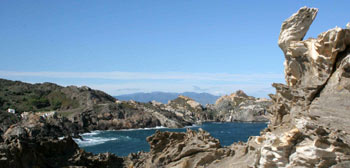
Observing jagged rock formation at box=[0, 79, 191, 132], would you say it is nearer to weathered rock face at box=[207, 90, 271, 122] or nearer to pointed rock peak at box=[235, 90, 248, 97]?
weathered rock face at box=[207, 90, 271, 122]

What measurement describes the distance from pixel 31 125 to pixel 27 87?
76.8 m

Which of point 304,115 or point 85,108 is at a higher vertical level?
point 304,115

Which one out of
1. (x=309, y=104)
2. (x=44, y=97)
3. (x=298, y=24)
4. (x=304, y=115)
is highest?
(x=298, y=24)

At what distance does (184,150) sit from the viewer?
19.1m

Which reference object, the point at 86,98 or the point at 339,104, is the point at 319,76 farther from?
the point at 86,98

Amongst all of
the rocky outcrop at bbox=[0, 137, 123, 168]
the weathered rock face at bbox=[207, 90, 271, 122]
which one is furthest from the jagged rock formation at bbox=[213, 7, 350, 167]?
the weathered rock face at bbox=[207, 90, 271, 122]

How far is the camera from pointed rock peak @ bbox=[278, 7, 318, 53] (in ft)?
50.9

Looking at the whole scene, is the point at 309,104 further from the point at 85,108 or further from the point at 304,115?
the point at 85,108

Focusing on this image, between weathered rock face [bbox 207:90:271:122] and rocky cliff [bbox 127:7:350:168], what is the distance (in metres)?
118

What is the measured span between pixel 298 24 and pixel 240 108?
13877 cm

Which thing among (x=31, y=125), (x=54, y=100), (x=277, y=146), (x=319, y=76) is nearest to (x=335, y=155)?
(x=277, y=146)

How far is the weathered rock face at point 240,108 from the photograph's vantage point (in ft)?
463

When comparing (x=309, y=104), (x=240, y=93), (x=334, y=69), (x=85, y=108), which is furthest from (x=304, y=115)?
(x=240, y=93)

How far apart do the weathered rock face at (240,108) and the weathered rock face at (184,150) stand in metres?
115
